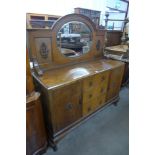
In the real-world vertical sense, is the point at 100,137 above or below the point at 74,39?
below

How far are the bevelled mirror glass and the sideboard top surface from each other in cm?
19

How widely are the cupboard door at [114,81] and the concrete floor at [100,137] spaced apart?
300 millimetres

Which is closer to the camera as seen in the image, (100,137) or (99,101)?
(100,137)

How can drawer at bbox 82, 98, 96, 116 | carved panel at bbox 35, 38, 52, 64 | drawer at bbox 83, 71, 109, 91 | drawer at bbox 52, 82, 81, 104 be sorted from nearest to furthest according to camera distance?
drawer at bbox 52, 82, 81, 104 → carved panel at bbox 35, 38, 52, 64 → drawer at bbox 83, 71, 109, 91 → drawer at bbox 82, 98, 96, 116

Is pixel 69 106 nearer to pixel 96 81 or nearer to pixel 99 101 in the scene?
pixel 96 81

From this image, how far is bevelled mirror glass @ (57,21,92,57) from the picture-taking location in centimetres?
148

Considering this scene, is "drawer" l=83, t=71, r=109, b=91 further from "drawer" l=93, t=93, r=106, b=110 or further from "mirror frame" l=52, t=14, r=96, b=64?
"mirror frame" l=52, t=14, r=96, b=64

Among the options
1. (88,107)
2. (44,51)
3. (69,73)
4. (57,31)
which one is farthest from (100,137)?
(57,31)

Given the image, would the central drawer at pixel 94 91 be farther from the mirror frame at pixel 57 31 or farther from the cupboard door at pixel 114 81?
the mirror frame at pixel 57 31

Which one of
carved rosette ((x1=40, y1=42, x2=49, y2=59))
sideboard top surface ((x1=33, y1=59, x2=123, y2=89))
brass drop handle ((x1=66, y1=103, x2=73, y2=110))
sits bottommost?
brass drop handle ((x1=66, y1=103, x2=73, y2=110))

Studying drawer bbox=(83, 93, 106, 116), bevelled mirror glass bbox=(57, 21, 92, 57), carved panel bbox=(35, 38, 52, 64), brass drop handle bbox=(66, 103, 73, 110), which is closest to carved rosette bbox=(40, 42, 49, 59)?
carved panel bbox=(35, 38, 52, 64)

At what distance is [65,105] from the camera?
4.34 feet

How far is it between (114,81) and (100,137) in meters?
0.81
